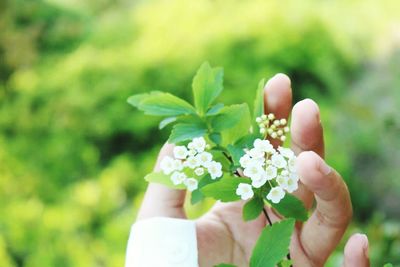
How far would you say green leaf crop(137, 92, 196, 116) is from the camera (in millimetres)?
741

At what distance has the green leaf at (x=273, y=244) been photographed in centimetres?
65

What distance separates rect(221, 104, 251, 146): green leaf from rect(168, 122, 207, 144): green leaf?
0.08ft

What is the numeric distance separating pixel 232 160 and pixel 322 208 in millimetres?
135

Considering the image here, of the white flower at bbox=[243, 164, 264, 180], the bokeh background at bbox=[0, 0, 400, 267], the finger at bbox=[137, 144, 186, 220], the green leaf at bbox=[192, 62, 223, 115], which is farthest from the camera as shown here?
the bokeh background at bbox=[0, 0, 400, 267]

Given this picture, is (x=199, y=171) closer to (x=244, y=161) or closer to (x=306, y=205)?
(x=244, y=161)

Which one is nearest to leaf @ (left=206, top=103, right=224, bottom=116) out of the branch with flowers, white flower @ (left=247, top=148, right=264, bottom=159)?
the branch with flowers

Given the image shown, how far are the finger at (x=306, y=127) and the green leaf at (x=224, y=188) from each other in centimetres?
11

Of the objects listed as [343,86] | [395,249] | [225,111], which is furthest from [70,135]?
[225,111]

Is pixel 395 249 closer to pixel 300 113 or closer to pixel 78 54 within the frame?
pixel 300 113

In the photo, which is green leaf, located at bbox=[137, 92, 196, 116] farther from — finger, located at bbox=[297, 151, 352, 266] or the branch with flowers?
finger, located at bbox=[297, 151, 352, 266]

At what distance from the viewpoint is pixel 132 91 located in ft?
8.48

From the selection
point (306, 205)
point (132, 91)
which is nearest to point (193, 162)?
point (306, 205)

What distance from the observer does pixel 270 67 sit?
8.50 ft

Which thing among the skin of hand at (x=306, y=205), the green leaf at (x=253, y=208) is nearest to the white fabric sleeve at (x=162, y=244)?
the skin of hand at (x=306, y=205)
